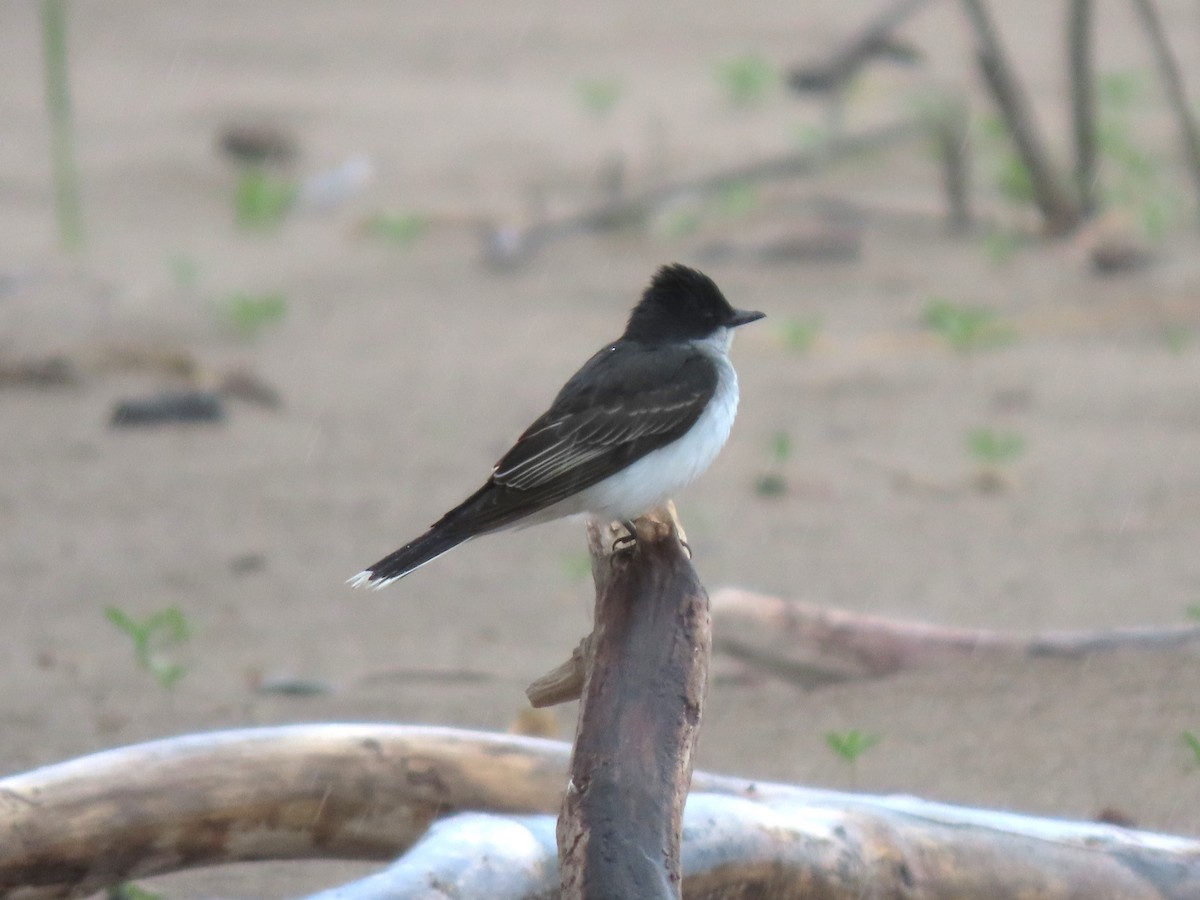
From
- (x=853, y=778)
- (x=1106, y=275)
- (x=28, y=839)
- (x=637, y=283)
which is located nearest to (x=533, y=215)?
(x=637, y=283)

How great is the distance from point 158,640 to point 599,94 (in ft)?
27.9

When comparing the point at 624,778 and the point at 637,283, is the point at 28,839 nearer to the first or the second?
the point at 624,778

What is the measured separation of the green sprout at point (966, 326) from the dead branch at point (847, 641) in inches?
151

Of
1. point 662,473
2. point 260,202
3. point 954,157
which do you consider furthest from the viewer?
point 260,202

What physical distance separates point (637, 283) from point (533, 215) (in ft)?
4.75

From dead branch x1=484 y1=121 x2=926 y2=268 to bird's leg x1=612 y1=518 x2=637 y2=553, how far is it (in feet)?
23.9

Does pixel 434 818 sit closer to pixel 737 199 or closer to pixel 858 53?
pixel 737 199

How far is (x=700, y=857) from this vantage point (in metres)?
3.49

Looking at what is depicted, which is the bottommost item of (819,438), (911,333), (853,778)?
(853,778)

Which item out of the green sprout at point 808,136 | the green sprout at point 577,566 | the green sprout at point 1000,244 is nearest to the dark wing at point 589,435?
the green sprout at point 577,566

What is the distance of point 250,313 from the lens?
396 inches

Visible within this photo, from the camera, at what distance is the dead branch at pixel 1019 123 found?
10.7 m

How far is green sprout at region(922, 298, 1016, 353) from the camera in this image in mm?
9398

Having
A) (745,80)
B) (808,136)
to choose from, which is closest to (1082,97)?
(808,136)
